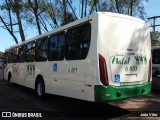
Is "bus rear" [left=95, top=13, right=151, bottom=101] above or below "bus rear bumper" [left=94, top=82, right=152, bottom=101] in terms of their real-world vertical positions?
above

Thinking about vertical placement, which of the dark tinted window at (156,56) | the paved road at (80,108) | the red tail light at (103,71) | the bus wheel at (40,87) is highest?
the dark tinted window at (156,56)

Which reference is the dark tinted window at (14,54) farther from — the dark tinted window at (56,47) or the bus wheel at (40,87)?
the dark tinted window at (56,47)

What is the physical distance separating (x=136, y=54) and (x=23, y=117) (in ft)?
12.9

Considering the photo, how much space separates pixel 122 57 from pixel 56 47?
2993 mm

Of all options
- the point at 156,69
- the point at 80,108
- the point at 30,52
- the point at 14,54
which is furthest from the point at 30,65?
the point at 156,69

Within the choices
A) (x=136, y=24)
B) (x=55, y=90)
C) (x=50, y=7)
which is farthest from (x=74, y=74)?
(x=50, y=7)

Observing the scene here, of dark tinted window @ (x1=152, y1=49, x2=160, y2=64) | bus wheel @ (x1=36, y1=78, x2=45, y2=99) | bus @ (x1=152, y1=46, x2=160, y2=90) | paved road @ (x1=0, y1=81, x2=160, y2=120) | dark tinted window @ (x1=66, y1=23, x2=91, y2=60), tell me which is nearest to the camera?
dark tinted window @ (x1=66, y1=23, x2=91, y2=60)

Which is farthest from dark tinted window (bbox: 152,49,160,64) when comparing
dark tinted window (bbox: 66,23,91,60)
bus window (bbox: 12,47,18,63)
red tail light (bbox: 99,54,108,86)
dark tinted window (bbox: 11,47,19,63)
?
bus window (bbox: 12,47,18,63)

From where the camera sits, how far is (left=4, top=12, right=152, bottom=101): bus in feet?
26.6

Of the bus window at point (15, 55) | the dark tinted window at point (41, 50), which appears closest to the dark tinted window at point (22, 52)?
the bus window at point (15, 55)

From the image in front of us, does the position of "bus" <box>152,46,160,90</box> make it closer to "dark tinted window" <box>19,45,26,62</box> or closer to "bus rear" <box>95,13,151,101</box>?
"bus rear" <box>95,13,151,101</box>

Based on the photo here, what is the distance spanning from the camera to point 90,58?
830 cm

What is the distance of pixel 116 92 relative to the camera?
8.20 metres

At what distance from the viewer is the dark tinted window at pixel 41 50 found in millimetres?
11777
